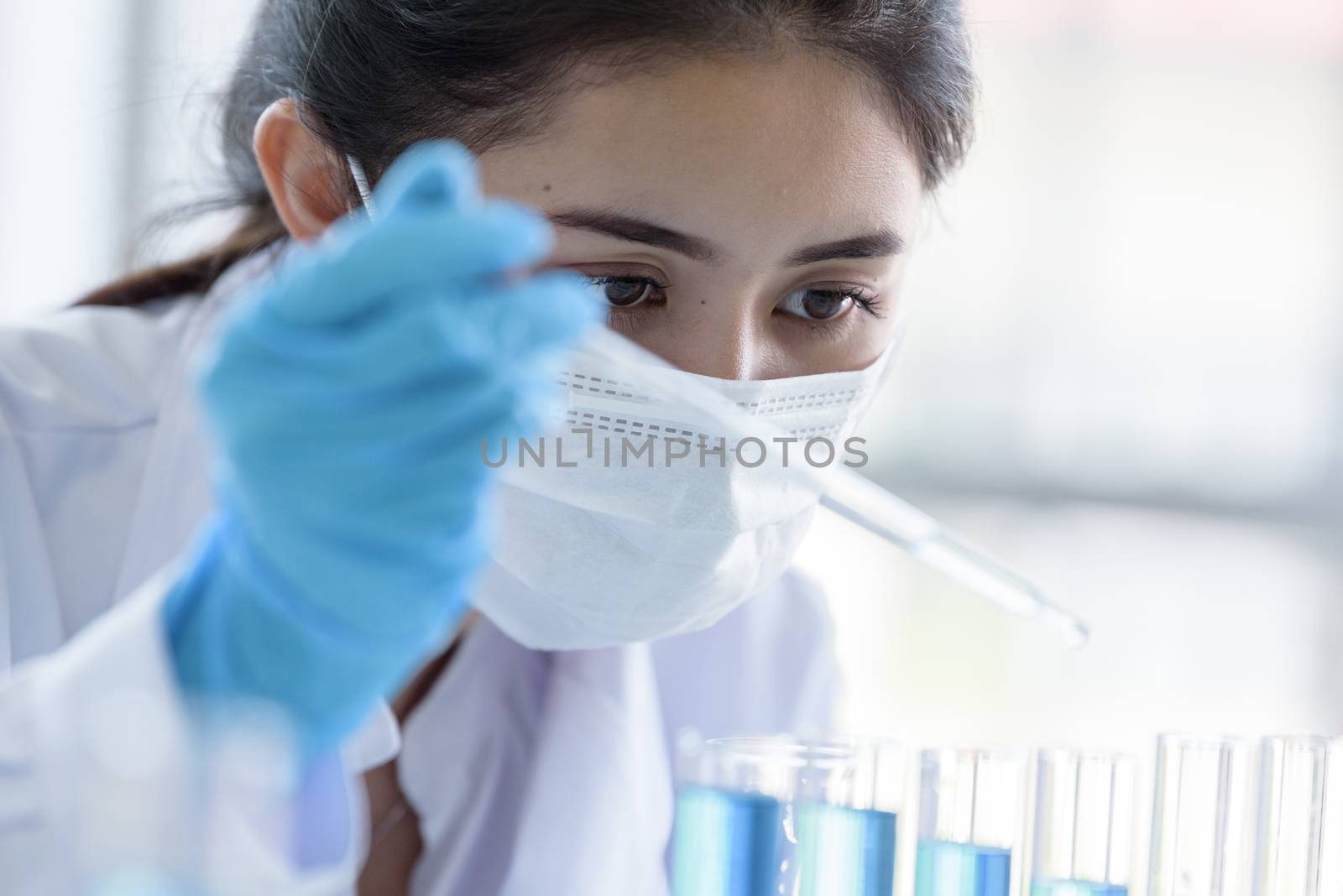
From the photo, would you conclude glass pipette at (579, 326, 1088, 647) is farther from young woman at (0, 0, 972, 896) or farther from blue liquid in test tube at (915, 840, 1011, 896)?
blue liquid in test tube at (915, 840, 1011, 896)

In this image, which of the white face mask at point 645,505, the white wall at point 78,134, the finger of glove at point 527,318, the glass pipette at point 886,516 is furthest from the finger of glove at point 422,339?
the white wall at point 78,134

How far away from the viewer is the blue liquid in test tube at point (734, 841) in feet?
2.60

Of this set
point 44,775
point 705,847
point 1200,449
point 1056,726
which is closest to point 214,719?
point 44,775

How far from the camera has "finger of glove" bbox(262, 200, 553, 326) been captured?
1.75 feet

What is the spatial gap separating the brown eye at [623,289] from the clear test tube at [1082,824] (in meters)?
0.47

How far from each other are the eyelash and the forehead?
73mm

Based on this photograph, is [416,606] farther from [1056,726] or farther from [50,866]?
[1056,726]

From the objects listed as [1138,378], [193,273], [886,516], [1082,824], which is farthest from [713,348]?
[1138,378]

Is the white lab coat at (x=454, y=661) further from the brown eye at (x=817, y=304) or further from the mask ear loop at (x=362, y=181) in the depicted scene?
the brown eye at (x=817, y=304)

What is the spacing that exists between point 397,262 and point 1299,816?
0.72 metres

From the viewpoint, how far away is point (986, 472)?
3.54 meters

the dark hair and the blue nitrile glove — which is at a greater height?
the dark hair

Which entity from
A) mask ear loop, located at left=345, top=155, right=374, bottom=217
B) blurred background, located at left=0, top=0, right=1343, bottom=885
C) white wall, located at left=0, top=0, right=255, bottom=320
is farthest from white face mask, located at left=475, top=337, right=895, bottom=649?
blurred background, located at left=0, top=0, right=1343, bottom=885

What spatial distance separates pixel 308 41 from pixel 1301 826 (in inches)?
40.0
